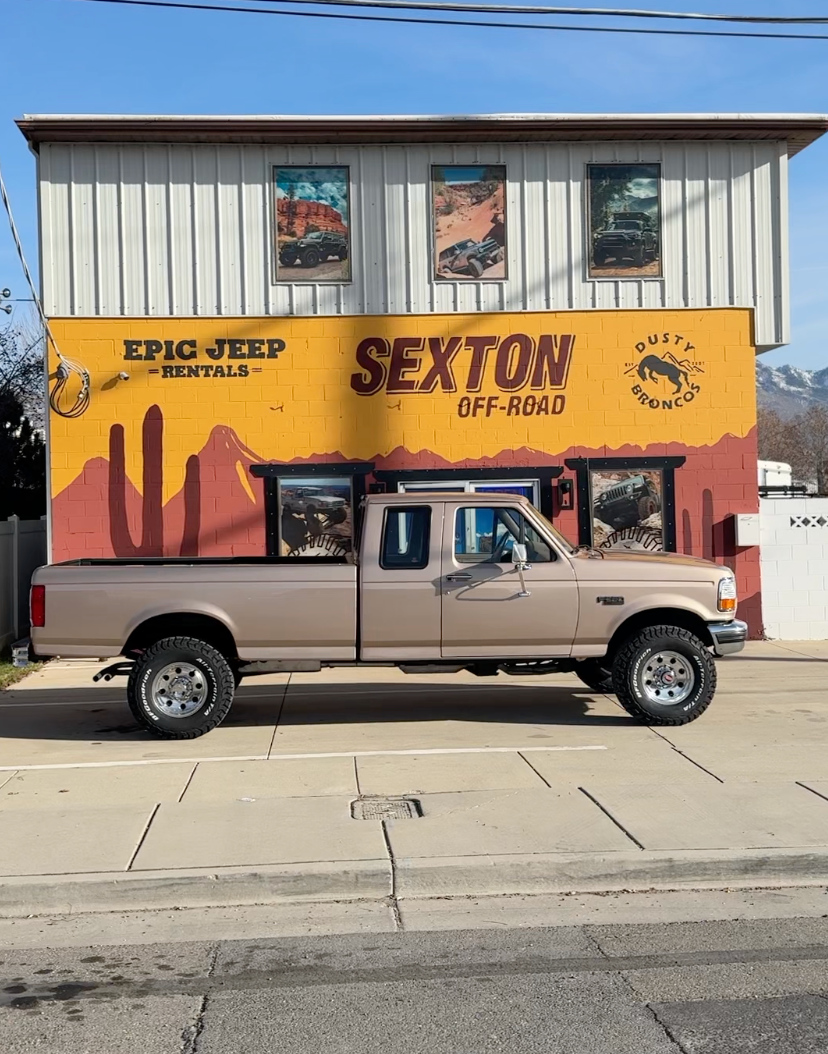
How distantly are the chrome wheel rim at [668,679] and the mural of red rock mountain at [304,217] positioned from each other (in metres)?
8.39

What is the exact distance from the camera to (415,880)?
6.01 metres

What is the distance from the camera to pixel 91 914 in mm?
5777

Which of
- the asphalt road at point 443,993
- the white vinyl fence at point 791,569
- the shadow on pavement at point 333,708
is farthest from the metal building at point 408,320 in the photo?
the asphalt road at point 443,993

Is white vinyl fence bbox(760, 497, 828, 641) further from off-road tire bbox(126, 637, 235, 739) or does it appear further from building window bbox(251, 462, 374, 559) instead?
off-road tire bbox(126, 637, 235, 739)

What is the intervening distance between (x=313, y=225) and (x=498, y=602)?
25.7 feet

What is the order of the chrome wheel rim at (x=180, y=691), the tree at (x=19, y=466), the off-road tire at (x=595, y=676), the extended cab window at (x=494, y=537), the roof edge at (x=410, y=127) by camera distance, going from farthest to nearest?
the tree at (x=19, y=466)
the roof edge at (x=410, y=127)
the off-road tire at (x=595, y=676)
the extended cab window at (x=494, y=537)
the chrome wheel rim at (x=180, y=691)

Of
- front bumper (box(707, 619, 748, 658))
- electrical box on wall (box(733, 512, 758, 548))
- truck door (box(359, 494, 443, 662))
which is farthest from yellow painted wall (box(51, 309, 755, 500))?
front bumper (box(707, 619, 748, 658))

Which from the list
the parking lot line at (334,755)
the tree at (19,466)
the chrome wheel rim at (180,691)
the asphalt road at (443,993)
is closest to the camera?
the asphalt road at (443,993)

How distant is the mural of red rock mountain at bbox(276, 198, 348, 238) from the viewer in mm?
15383

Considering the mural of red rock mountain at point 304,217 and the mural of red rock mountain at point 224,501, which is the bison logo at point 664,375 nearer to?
the mural of red rock mountain at point 224,501

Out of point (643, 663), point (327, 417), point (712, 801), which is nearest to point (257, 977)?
point (712, 801)

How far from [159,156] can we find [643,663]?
1005 centimetres

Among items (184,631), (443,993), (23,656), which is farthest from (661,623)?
(443,993)

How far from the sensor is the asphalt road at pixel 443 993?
421 cm
